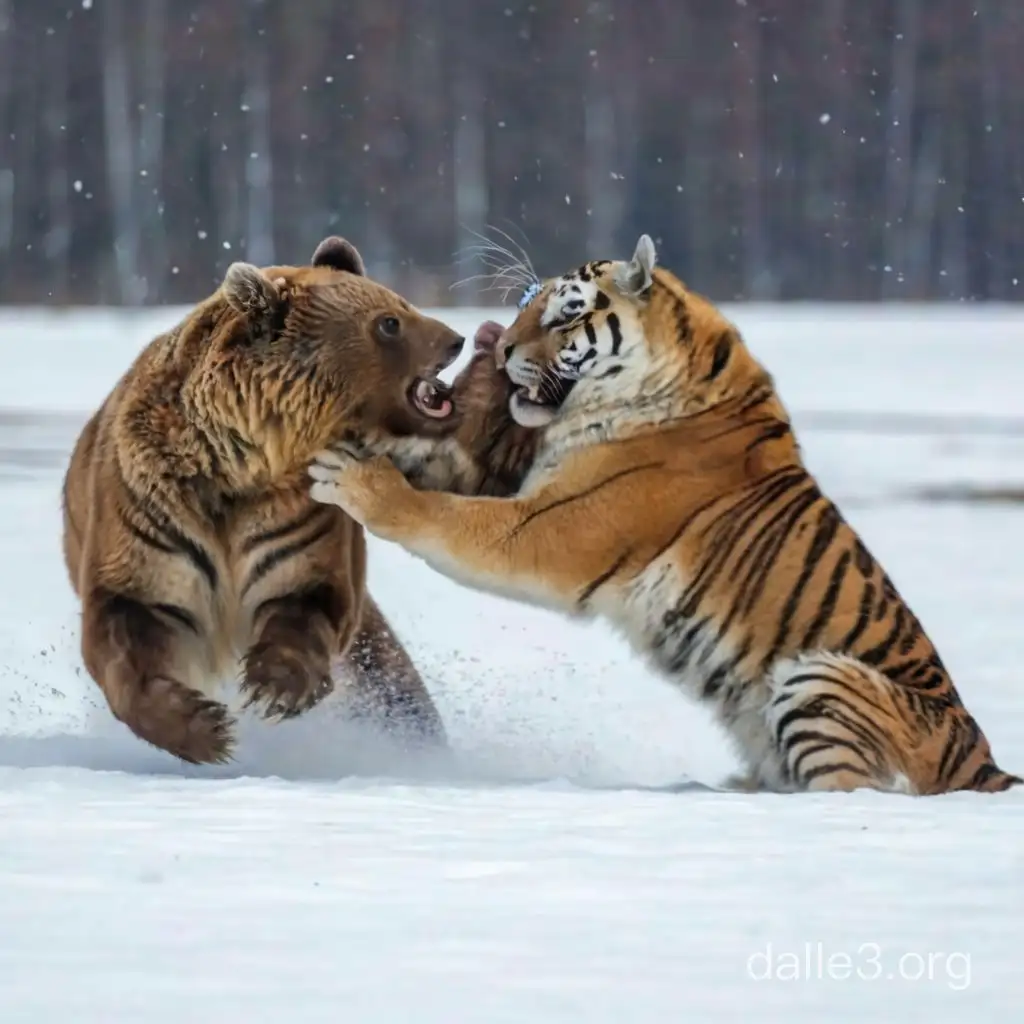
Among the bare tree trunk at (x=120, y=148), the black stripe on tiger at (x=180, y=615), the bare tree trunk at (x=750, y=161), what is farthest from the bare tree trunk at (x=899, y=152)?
the black stripe on tiger at (x=180, y=615)

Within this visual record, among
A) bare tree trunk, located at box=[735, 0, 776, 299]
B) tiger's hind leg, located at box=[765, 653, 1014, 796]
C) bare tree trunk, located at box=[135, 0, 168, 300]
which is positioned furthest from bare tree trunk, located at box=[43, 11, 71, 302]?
tiger's hind leg, located at box=[765, 653, 1014, 796]

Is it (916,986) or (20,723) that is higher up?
(916,986)

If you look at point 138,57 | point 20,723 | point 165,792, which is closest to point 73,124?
point 138,57

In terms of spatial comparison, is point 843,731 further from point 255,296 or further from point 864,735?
point 255,296

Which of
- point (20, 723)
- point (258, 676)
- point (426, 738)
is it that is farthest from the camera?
point (20, 723)

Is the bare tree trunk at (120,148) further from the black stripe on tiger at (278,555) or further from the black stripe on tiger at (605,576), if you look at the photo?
the black stripe on tiger at (605,576)

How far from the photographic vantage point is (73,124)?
27.4m

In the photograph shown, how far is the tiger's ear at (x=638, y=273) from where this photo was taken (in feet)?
17.4

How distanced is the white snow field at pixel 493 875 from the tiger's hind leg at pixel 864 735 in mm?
175

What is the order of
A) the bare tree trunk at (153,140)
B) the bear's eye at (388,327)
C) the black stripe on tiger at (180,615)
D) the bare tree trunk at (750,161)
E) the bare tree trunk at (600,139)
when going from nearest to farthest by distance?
the black stripe on tiger at (180,615) < the bear's eye at (388,327) < the bare tree trunk at (153,140) < the bare tree trunk at (600,139) < the bare tree trunk at (750,161)

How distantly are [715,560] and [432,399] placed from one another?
0.81 metres

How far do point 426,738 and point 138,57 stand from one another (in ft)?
75.3

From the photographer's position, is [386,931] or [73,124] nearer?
[386,931]

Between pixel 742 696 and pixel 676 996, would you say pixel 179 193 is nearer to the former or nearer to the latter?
pixel 742 696
